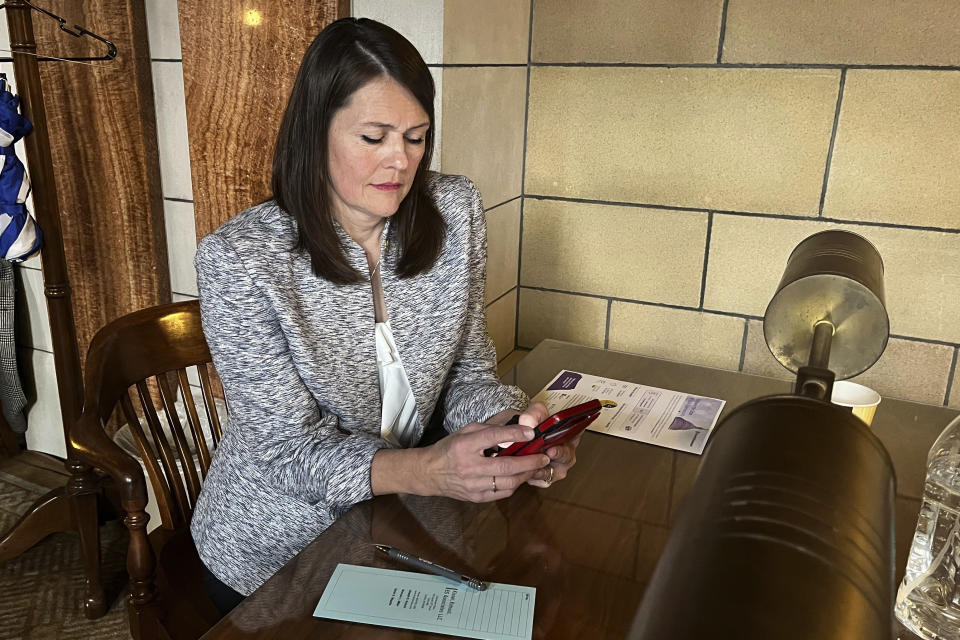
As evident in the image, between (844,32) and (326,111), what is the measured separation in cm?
133

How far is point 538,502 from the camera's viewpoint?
3.87ft

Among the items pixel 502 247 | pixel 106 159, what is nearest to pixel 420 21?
pixel 502 247

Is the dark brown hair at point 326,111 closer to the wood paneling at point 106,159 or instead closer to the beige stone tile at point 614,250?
the beige stone tile at point 614,250

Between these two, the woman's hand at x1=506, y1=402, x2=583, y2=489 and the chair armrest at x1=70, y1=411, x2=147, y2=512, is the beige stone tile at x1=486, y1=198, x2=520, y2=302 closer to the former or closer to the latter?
the woman's hand at x1=506, y1=402, x2=583, y2=489

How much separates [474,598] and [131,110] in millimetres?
1874

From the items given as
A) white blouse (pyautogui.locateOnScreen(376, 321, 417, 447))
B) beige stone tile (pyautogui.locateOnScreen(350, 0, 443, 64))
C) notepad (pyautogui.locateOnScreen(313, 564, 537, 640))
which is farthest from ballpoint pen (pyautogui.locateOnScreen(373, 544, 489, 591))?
beige stone tile (pyautogui.locateOnScreen(350, 0, 443, 64))

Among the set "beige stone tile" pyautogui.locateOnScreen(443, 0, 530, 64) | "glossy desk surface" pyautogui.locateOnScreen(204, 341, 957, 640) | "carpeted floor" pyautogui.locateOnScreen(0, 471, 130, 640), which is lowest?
"carpeted floor" pyautogui.locateOnScreen(0, 471, 130, 640)

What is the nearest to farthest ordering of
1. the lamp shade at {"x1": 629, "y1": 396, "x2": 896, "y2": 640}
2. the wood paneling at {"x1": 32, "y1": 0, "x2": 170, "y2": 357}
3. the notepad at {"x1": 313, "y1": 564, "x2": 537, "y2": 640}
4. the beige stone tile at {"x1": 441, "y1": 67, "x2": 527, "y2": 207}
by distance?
the lamp shade at {"x1": 629, "y1": 396, "x2": 896, "y2": 640}, the notepad at {"x1": 313, "y1": 564, "x2": 537, "y2": 640}, the beige stone tile at {"x1": 441, "y1": 67, "x2": 527, "y2": 207}, the wood paneling at {"x1": 32, "y1": 0, "x2": 170, "y2": 357}

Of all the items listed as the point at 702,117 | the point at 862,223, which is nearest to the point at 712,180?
Answer: the point at 702,117

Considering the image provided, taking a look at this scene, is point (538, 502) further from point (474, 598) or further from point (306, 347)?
point (306, 347)

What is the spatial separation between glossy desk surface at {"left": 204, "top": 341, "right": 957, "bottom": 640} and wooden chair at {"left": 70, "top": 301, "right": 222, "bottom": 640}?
480 millimetres

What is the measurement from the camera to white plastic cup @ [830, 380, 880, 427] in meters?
1.35

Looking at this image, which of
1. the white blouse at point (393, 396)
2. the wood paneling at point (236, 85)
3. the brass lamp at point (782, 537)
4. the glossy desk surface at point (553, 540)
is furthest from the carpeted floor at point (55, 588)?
the brass lamp at point (782, 537)

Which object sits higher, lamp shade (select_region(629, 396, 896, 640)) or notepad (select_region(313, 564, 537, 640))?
lamp shade (select_region(629, 396, 896, 640))
